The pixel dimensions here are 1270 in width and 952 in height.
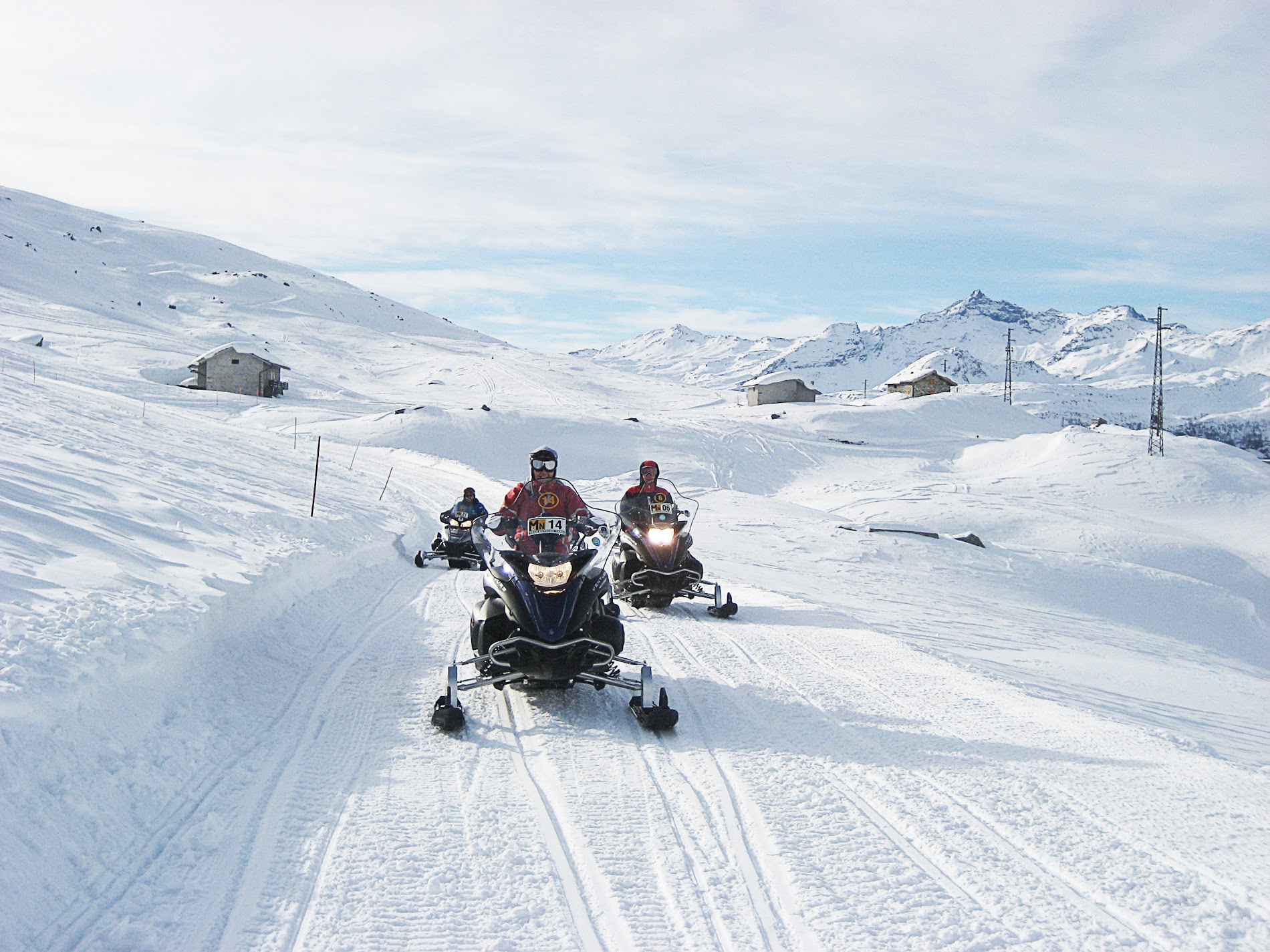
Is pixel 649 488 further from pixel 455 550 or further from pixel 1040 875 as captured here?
pixel 1040 875

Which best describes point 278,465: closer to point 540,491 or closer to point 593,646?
point 540,491

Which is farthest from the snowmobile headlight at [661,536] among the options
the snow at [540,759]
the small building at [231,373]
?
the small building at [231,373]

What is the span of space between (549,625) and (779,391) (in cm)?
6627

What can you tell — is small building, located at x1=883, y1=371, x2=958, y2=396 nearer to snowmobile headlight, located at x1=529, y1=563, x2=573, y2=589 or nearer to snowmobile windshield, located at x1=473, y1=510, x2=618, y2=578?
snowmobile windshield, located at x1=473, y1=510, x2=618, y2=578

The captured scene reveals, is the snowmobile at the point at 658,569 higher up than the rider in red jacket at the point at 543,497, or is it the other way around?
the rider in red jacket at the point at 543,497

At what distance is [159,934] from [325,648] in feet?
15.1

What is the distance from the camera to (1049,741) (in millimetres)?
Answer: 5789

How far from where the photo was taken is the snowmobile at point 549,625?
5883 millimetres

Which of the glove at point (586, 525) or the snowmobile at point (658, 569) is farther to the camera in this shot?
the snowmobile at point (658, 569)

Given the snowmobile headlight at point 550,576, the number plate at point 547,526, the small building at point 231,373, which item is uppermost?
the small building at point 231,373

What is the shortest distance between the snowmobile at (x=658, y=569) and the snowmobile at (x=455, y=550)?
3.49 meters

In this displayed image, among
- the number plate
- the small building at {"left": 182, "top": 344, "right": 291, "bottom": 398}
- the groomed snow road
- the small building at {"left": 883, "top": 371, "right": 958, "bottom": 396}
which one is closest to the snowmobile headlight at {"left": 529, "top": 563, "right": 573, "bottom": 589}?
the number plate

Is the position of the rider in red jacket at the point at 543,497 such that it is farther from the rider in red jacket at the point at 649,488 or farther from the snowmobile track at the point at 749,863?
the rider in red jacket at the point at 649,488

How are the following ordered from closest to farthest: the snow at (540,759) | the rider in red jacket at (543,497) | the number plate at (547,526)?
1. the snow at (540,759)
2. the number plate at (547,526)
3. the rider in red jacket at (543,497)
